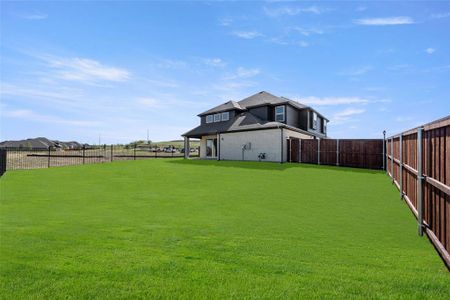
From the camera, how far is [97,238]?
4.76 m

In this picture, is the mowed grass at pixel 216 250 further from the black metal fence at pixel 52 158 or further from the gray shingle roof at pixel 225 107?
the gray shingle roof at pixel 225 107

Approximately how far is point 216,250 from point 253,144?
2119 centimetres

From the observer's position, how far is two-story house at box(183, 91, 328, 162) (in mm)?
23859

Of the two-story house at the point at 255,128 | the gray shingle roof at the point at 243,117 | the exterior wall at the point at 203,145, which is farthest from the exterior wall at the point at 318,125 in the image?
the exterior wall at the point at 203,145

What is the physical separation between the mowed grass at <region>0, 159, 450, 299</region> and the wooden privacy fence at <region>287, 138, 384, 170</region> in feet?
39.7

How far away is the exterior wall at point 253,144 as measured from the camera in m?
23.5

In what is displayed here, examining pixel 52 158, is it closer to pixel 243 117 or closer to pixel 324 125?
pixel 243 117

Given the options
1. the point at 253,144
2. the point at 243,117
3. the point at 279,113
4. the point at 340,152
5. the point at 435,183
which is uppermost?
the point at 279,113

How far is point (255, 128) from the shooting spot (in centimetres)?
2469

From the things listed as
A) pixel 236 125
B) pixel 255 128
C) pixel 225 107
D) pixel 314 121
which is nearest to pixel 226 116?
pixel 225 107

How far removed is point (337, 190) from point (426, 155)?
517cm

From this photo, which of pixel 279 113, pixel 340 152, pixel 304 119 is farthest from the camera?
pixel 304 119

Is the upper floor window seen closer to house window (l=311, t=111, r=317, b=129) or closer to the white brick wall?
house window (l=311, t=111, r=317, b=129)

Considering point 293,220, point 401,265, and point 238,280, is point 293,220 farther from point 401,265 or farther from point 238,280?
point 238,280
